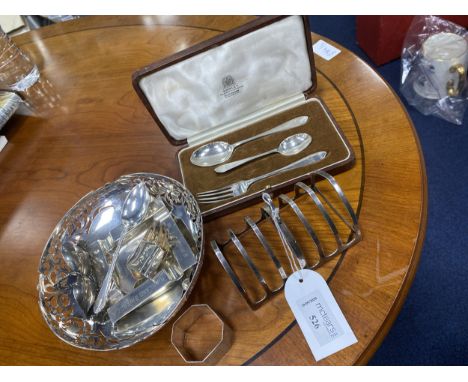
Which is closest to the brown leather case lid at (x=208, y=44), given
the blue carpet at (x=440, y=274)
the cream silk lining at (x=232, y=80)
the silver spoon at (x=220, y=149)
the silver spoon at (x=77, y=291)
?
the cream silk lining at (x=232, y=80)

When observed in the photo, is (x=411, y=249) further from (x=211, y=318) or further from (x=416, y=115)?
(x=416, y=115)

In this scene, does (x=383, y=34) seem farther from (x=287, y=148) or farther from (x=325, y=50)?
(x=287, y=148)

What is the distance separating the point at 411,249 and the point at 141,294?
302 mm

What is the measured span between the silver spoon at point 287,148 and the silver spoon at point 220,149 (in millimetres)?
18

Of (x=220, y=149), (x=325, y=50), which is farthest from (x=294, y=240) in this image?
(x=325, y=50)

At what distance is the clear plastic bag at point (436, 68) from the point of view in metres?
0.93

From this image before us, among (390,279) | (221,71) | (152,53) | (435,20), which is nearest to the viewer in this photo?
(390,279)

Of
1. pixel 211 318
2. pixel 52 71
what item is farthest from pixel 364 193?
pixel 52 71

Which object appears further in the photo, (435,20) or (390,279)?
(435,20)

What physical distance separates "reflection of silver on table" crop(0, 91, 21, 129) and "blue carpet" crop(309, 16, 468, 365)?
0.82 meters

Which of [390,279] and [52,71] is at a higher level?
[52,71]

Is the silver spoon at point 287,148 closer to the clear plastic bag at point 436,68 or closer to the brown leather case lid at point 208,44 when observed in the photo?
the brown leather case lid at point 208,44

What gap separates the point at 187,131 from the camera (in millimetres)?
580

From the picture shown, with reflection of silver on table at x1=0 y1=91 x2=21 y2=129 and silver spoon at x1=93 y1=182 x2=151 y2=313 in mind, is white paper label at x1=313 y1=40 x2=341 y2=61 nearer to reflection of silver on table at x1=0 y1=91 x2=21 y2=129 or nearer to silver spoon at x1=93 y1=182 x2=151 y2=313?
silver spoon at x1=93 y1=182 x2=151 y2=313
